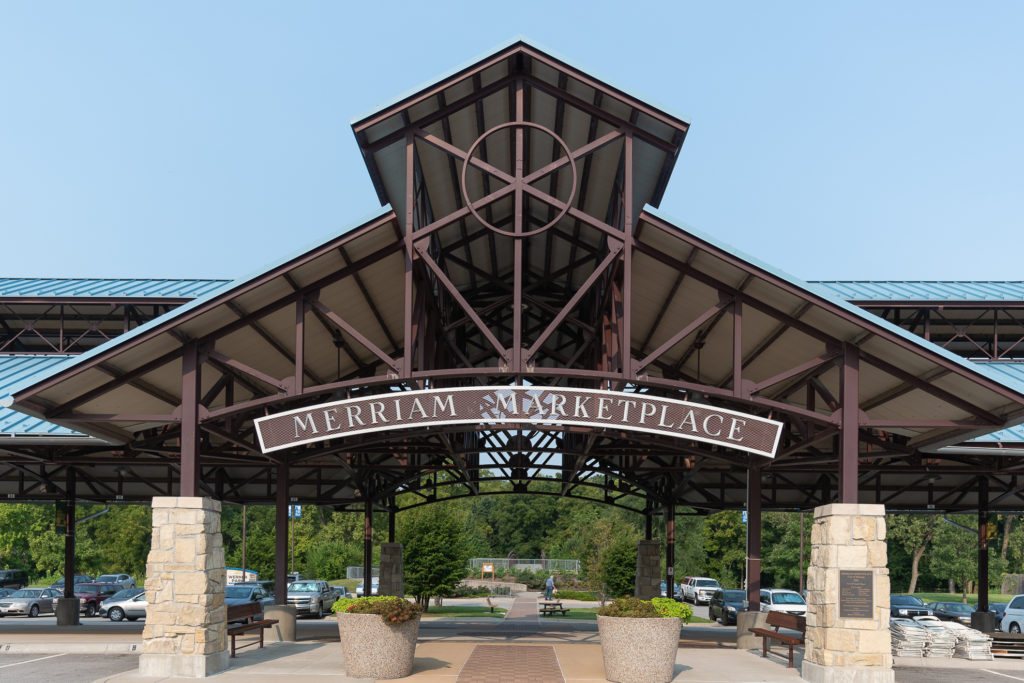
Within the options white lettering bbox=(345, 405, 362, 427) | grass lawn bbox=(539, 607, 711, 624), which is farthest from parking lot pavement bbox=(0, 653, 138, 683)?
grass lawn bbox=(539, 607, 711, 624)

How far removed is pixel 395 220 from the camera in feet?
54.8

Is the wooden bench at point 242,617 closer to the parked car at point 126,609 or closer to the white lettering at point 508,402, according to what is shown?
the white lettering at point 508,402

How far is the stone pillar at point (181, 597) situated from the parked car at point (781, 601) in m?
22.5

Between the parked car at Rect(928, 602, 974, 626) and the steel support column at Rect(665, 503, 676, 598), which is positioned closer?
the steel support column at Rect(665, 503, 676, 598)

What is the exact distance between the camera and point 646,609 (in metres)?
15.2

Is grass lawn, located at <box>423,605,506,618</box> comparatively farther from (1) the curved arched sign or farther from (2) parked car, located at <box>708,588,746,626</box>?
(1) the curved arched sign

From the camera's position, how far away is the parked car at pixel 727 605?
36.6m

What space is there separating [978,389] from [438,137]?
999 centimetres

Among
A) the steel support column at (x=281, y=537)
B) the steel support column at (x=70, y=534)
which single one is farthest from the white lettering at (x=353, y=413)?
the steel support column at (x=70, y=534)

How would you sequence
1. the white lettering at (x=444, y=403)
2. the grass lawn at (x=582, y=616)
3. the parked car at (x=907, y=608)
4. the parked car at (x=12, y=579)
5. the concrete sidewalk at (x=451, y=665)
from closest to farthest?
the concrete sidewalk at (x=451, y=665) < the white lettering at (x=444, y=403) < the parked car at (x=907, y=608) < the grass lawn at (x=582, y=616) < the parked car at (x=12, y=579)

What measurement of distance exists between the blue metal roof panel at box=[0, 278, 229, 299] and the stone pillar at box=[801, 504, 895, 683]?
20544mm

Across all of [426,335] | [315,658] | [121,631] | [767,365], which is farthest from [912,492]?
[121,631]

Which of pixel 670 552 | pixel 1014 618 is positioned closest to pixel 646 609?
pixel 670 552

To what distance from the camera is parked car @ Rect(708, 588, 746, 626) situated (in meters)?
36.6
